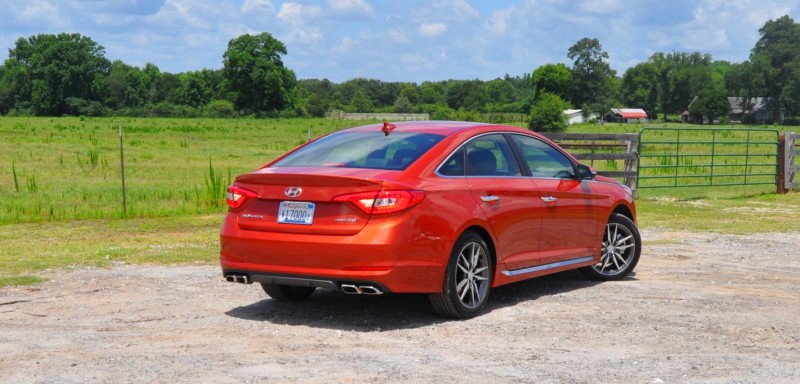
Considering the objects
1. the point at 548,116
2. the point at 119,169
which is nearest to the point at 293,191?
the point at 119,169

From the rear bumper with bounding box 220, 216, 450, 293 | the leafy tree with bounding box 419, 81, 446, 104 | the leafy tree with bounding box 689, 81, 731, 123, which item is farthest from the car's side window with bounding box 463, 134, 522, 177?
the leafy tree with bounding box 419, 81, 446, 104

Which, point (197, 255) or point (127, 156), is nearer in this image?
point (197, 255)

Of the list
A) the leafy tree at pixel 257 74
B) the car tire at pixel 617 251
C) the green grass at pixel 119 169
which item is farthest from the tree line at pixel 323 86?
the car tire at pixel 617 251

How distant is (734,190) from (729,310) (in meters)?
17.5

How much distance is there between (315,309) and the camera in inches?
319

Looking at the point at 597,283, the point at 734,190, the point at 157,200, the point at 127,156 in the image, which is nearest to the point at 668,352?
the point at 597,283

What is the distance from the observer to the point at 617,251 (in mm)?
9789

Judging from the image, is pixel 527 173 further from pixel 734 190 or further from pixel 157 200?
pixel 734 190

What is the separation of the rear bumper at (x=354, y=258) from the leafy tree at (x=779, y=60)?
12190cm

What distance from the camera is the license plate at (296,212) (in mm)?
7191

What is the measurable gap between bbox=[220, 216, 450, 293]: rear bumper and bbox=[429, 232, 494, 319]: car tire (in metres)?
0.13

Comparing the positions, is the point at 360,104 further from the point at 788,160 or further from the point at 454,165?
the point at 454,165

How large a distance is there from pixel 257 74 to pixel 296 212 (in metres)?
114

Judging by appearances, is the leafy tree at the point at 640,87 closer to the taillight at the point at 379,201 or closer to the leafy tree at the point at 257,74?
the leafy tree at the point at 257,74
